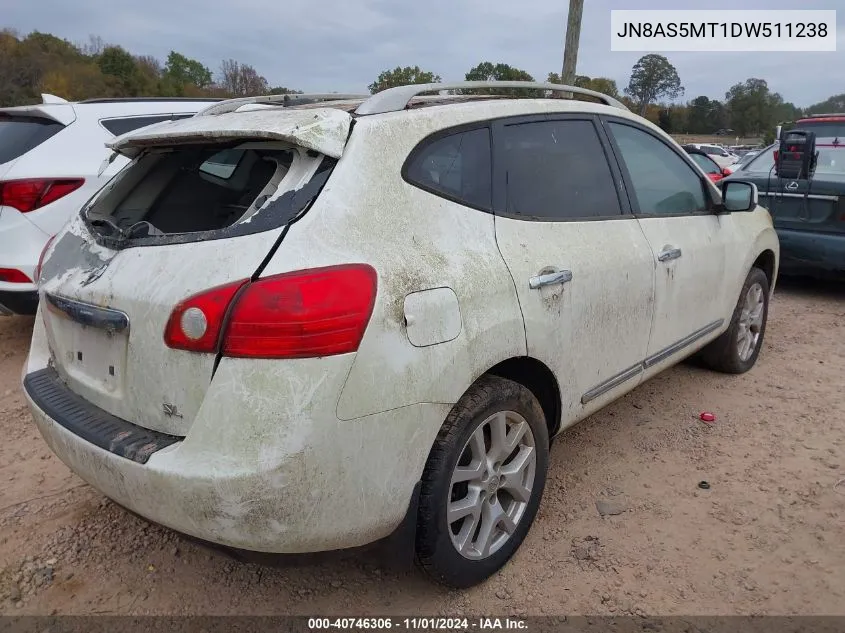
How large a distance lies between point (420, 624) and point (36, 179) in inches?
143

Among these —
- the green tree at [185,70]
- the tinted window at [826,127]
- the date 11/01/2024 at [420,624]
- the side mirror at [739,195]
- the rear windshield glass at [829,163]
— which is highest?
the green tree at [185,70]

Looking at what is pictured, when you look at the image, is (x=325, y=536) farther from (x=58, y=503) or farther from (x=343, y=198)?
(x=58, y=503)

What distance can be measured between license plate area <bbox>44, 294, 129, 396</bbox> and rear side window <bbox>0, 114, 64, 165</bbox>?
2.49 meters

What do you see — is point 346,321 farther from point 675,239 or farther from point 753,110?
point 753,110

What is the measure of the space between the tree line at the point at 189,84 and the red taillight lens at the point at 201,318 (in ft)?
79.3

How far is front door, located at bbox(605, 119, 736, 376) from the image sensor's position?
308 cm

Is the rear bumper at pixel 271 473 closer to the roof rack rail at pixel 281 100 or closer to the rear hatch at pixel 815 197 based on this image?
the roof rack rail at pixel 281 100

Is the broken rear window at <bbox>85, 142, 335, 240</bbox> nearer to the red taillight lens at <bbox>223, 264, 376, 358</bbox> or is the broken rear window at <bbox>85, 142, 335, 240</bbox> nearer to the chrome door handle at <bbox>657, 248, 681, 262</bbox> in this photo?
the red taillight lens at <bbox>223, 264, 376, 358</bbox>

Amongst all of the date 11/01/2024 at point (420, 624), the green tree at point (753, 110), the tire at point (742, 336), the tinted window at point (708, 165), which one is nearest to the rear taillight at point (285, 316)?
the date 11/01/2024 at point (420, 624)

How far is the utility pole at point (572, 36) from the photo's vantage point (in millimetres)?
7602

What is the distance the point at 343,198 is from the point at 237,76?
74071 mm

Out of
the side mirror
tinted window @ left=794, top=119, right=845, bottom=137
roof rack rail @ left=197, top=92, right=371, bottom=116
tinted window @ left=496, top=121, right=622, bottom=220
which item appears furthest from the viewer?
tinted window @ left=794, top=119, right=845, bottom=137

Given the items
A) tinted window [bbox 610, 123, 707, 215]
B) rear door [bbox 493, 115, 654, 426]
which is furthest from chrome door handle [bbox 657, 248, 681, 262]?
tinted window [bbox 610, 123, 707, 215]

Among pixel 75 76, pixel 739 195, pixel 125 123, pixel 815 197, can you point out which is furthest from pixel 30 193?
pixel 75 76
